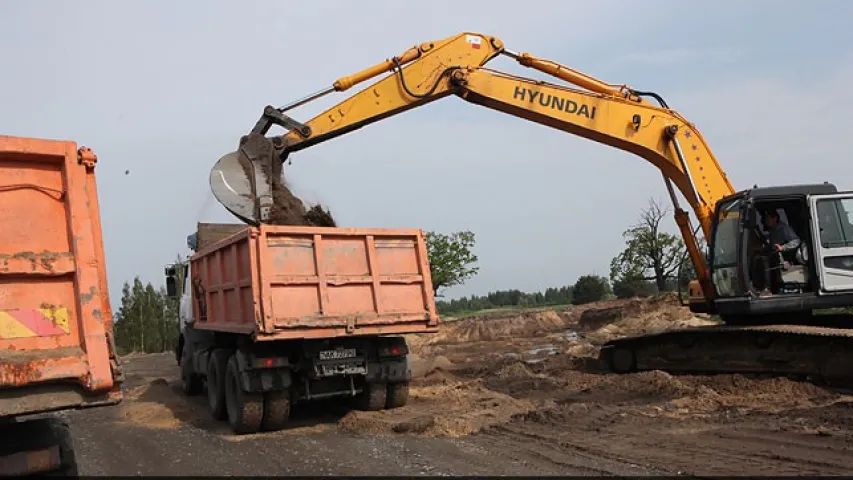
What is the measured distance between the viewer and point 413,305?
9.20 meters

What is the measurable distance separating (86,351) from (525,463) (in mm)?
3844

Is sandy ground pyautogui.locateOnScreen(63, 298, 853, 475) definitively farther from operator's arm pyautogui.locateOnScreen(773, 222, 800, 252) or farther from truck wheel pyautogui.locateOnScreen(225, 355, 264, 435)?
operator's arm pyautogui.locateOnScreen(773, 222, 800, 252)

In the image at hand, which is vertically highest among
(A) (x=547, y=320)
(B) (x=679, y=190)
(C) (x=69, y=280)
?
(B) (x=679, y=190)

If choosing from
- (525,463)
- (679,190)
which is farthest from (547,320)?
(525,463)

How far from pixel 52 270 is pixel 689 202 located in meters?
9.71

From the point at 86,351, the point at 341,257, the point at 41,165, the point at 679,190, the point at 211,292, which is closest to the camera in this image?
the point at 86,351

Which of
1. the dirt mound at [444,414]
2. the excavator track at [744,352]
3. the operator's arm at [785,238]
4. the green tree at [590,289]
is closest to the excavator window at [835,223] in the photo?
the operator's arm at [785,238]

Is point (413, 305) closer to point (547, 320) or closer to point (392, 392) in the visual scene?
point (392, 392)

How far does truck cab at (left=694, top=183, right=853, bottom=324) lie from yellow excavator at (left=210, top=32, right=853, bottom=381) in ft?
0.05

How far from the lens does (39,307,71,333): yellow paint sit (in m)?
4.80

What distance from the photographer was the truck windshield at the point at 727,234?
1043 cm

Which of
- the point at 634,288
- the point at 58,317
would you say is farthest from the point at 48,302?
the point at 634,288

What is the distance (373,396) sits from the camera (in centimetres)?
954

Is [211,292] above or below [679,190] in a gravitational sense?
below
